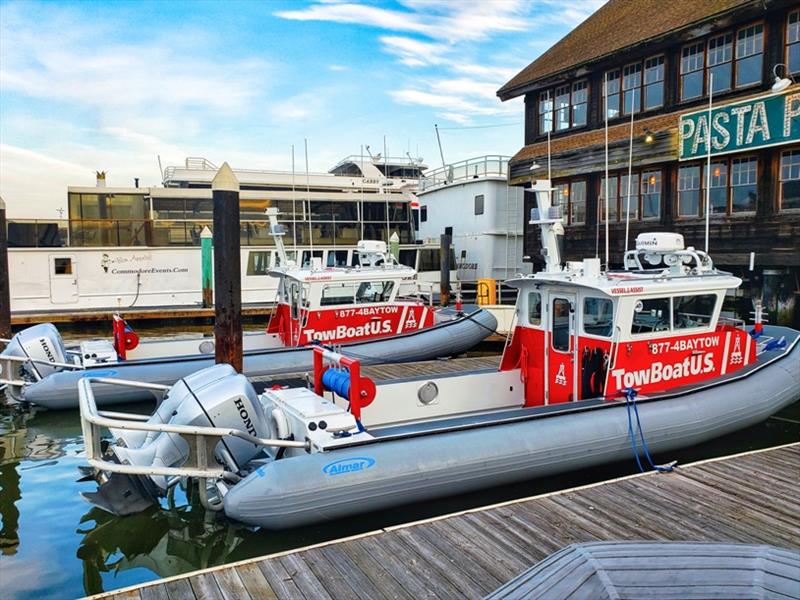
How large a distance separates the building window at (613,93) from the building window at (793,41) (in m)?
4.58

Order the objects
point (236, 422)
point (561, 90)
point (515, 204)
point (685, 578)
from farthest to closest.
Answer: point (515, 204) → point (561, 90) → point (236, 422) → point (685, 578)

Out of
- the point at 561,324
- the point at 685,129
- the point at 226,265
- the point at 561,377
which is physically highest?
the point at 685,129

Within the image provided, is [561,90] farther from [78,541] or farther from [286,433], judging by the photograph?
[78,541]

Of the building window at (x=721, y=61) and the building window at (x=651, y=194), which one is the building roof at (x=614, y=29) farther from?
the building window at (x=651, y=194)

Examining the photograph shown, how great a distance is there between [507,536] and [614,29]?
17.1 m

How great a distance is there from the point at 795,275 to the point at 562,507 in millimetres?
11261

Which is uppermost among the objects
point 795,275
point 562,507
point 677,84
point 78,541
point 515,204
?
point 677,84

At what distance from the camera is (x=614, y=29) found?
18.2 metres

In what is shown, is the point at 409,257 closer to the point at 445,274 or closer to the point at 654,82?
the point at 445,274

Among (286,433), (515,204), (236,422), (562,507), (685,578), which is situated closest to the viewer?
(685,578)

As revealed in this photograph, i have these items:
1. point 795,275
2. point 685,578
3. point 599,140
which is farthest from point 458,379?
point 599,140

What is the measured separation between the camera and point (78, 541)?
20.6ft

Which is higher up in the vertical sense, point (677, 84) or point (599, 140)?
point (677, 84)

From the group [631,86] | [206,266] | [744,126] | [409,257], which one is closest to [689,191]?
[744,126]
